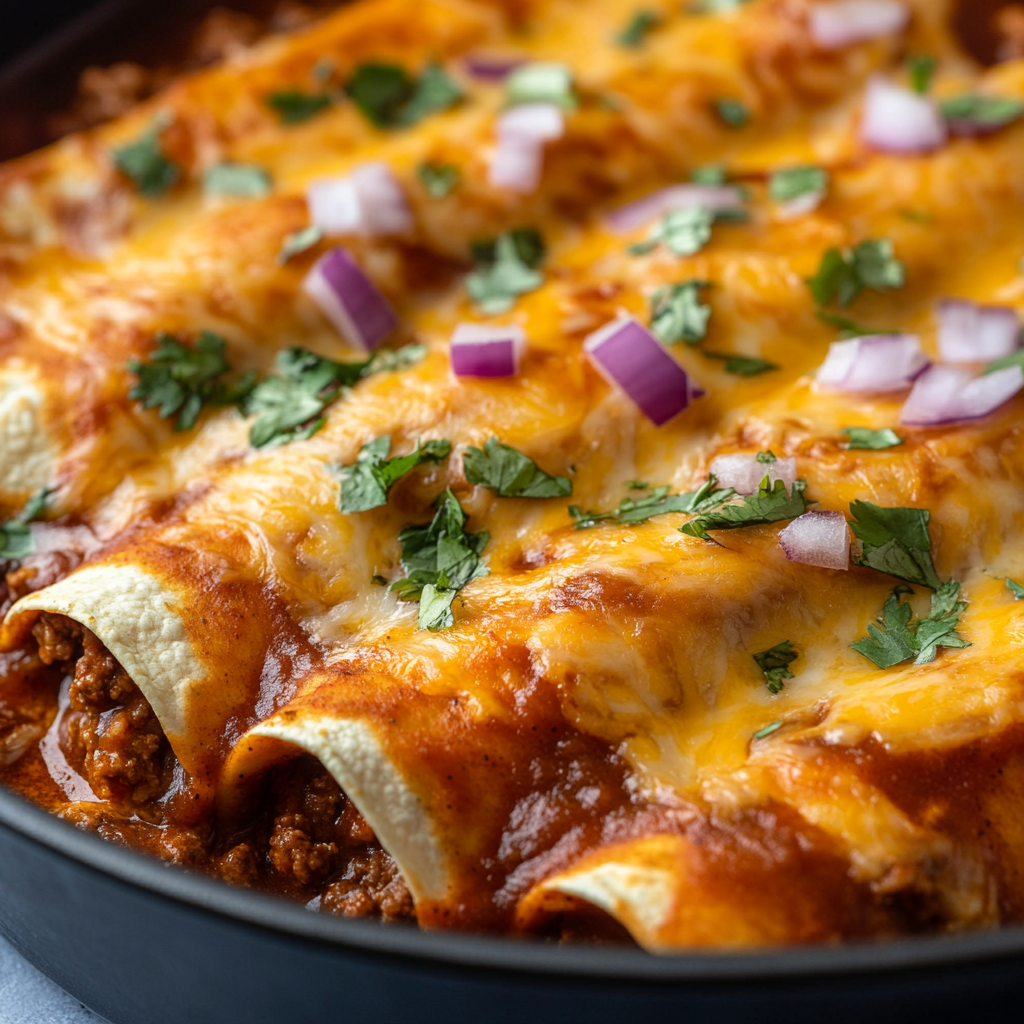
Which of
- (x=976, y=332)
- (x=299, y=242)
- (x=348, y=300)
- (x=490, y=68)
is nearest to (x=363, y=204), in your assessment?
(x=299, y=242)

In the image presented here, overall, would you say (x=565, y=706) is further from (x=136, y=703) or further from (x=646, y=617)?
(x=136, y=703)

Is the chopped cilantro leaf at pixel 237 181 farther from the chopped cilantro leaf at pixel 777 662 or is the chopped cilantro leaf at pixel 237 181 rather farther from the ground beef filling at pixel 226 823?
the chopped cilantro leaf at pixel 777 662

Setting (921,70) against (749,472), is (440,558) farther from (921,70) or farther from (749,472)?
(921,70)

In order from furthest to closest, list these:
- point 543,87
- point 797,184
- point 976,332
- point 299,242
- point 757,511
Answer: point 543,87
point 797,184
point 299,242
point 976,332
point 757,511

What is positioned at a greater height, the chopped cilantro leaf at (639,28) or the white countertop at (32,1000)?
the chopped cilantro leaf at (639,28)

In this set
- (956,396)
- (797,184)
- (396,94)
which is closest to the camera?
(956,396)

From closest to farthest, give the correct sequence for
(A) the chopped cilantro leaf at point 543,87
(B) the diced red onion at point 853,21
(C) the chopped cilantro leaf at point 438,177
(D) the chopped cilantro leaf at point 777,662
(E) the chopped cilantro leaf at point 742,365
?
1. (D) the chopped cilantro leaf at point 777,662
2. (E) the chopped cilantro leaf at point 742,365
3. (C) the chopped cilantro leaf at point 438,177
4. (A) the chopped cilantro leaf at point 543,87
5. (B) the diced red onion at point 853,21

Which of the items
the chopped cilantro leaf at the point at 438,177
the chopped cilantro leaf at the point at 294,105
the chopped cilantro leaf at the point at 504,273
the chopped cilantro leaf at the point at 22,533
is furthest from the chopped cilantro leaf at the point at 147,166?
the chopped cilantro leaf at the point at 22,533
